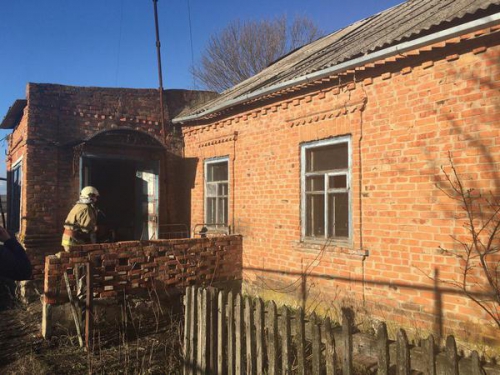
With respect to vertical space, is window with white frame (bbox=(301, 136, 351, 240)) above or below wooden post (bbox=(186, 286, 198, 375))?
above

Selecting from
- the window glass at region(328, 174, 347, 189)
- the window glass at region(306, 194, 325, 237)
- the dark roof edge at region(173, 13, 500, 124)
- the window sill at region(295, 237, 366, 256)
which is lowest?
the window sill at region(295, 237, 366, 256)

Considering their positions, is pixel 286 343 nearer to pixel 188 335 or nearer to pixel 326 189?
pixel 188 335

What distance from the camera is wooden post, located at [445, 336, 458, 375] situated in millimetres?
2119

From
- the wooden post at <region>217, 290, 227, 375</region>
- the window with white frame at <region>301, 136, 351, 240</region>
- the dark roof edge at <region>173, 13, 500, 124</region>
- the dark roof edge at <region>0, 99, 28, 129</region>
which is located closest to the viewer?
the wooden post at <region>217, 290, 227, 375</region>

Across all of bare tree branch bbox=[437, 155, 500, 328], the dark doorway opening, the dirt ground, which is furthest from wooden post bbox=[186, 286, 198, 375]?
the dark doorway opening

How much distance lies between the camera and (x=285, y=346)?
2.88 metres

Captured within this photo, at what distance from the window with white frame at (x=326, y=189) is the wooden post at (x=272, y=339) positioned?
286 cm

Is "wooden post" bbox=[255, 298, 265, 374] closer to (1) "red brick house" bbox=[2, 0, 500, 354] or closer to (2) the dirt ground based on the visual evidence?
(2) the dirt ground

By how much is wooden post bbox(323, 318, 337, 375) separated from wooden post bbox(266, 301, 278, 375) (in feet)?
1.39

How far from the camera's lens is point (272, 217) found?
22.2 ft

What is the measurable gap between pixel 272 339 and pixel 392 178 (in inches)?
115

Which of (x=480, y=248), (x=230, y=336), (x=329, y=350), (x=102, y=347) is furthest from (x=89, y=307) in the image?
(x=480, y=248)

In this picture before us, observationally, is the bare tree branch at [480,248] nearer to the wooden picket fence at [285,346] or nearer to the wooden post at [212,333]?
the wooden picket fence at [285,346]

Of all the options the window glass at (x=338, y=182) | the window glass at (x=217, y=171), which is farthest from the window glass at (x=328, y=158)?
the window glass at (x=217, y=171)
